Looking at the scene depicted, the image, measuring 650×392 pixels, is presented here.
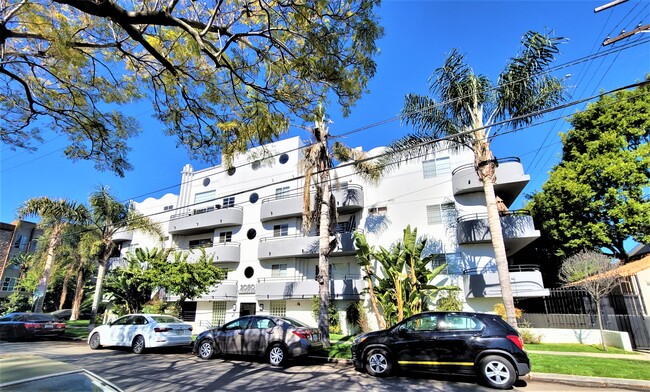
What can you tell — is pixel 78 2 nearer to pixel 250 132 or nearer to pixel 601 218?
pixel 250 132

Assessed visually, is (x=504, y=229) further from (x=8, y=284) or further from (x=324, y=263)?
(x=8, y=284)

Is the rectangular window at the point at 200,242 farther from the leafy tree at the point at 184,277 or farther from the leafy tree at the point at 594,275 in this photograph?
the leafy tree at the point at 594,275

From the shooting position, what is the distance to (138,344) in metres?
12.8

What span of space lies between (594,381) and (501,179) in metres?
12.7

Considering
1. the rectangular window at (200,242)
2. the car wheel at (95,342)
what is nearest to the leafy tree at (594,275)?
the car wheel at (95,342)

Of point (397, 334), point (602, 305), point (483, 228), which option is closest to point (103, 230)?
point (397, 334)

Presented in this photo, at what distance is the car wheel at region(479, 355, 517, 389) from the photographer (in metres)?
7.52

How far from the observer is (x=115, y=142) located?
9.28 m

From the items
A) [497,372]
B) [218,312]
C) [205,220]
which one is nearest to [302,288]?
[218,312]

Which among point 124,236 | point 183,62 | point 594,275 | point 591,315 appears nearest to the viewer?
point 183,62

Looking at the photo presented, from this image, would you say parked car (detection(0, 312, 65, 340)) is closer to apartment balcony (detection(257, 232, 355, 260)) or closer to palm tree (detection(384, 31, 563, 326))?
apartment balcony (detection(257, 232, 355, 260))

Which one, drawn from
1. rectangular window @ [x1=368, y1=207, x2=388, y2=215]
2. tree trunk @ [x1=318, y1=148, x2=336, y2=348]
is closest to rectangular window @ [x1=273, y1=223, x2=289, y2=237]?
rectangular window @ [x1=368, y1=207, x2=388, y2=215]

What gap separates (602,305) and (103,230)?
3100cm

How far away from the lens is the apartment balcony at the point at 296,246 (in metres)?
22.1
